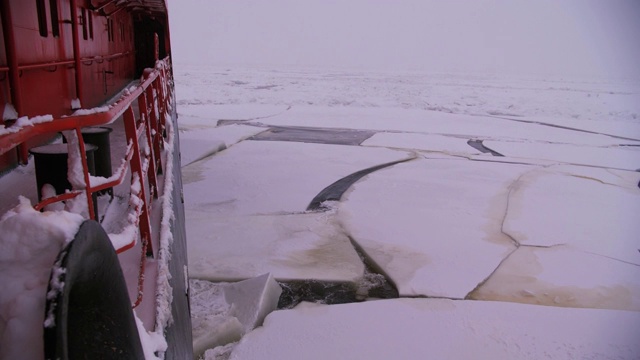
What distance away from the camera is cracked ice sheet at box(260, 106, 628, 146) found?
14.0 m

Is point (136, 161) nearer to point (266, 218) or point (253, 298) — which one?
point (253, 298)

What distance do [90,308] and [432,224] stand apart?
539cm

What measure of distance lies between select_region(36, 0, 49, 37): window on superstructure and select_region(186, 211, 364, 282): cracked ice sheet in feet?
7.82

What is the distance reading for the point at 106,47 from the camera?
7746 mm

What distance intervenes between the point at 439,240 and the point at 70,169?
15.5 ft

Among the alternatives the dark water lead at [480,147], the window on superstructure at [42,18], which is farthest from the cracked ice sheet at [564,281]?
the dark water lead at [480,147]

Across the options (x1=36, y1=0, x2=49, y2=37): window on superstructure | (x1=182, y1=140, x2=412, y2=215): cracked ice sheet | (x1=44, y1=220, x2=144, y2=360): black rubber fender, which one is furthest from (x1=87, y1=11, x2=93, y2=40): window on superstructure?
(x1=44, y1=220, x2=144, y2=360): black rubber fender

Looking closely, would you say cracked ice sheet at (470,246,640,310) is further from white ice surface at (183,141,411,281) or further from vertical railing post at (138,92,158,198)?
vertical railing post at (138,92,158,198)

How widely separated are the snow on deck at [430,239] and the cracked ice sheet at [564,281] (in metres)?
0.02

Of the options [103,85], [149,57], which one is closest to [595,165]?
[103,85]

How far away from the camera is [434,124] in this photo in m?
15.6

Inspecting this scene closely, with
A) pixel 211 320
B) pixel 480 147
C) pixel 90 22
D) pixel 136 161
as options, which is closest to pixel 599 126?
pixel 480 147

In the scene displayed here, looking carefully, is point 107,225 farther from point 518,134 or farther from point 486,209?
point 518,134

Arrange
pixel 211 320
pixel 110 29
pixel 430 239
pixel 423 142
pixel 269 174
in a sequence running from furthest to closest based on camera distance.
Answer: pixel 423 142
pixel 110 29
pixel 269 174
pixel 430 239
pixel 211 320
